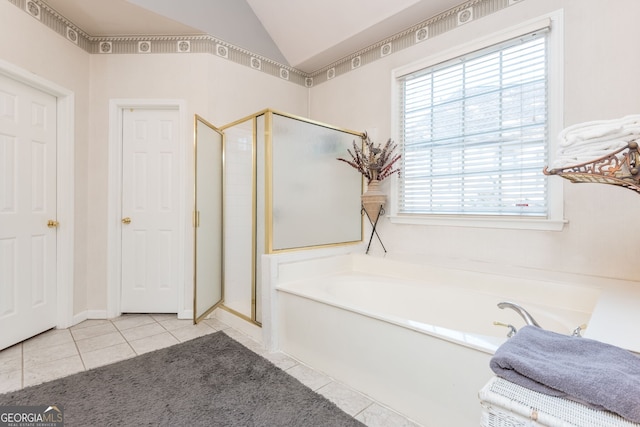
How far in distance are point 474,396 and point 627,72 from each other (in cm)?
194

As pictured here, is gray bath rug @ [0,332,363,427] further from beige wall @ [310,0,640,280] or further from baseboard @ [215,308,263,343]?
beige wall @ [310,0,640,280]

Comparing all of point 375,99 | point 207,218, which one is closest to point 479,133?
point 375,99

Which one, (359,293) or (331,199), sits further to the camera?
(331,199)

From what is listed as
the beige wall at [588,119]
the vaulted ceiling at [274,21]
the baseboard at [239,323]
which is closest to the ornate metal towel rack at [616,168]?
the beige wall at [588,119]

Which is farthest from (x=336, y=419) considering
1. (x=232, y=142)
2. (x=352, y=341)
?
(x=232, y=142)

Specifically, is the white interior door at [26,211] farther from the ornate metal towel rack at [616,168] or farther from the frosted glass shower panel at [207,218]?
the ornate metal towel rack at [616,168]

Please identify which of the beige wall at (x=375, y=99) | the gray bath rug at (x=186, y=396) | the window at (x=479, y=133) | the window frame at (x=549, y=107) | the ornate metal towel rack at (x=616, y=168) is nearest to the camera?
the ornate metal towel rack at (x=616, y=168)

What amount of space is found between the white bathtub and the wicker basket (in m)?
0.59

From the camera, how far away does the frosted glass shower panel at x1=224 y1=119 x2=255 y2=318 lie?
254 centimetres

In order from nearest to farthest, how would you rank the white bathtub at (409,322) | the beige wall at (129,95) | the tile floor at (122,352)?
the white bathtub at (409,322) → the tile floor at (122,352) → the beige wall at (129,95)

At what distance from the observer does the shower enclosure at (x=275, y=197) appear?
92.0 inches

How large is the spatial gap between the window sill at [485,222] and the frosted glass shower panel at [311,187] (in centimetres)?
46

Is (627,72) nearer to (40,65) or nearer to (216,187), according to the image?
(216,187)

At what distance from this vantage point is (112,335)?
2525 millimetres
